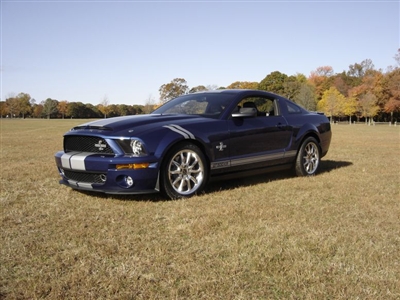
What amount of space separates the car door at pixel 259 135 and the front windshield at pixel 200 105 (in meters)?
0.26

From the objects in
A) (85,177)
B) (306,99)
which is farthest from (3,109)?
(85,177)

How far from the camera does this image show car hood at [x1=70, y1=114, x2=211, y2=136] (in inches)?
184

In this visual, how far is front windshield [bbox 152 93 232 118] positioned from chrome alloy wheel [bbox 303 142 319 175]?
192 cm

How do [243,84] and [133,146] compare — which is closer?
[133,146]

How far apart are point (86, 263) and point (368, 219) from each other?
289 centimetres

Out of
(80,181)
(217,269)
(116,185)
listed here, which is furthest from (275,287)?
(80,181)

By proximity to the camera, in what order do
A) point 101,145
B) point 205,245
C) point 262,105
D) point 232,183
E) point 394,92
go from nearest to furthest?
point 205,245
point 101,145
point 232,183
point 262,105
point 394,92

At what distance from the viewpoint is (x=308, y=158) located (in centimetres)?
677

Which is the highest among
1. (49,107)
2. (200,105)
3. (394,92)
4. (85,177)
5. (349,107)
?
(49,107)

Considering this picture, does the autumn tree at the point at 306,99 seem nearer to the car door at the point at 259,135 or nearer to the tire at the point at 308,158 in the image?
the tire at the point at 308,158

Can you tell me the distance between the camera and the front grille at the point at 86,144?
4.64 meters

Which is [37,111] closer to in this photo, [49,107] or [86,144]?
[49,107]

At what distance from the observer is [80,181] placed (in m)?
4.84

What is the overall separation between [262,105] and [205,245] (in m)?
3.57
